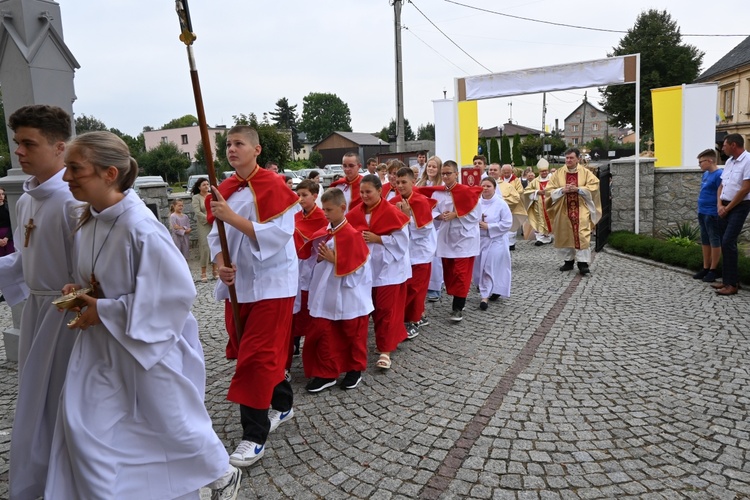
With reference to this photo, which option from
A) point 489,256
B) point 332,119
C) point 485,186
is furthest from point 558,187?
point 332,119

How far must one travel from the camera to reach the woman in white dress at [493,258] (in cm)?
753

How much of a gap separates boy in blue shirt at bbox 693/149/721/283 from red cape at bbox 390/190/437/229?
15.0 feet

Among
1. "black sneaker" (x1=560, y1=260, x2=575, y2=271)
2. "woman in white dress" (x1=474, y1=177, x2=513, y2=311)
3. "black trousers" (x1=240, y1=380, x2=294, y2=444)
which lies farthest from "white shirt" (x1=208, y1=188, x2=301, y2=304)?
"black sneaker" (x1=560, y1=260, x2=575, y2=271)

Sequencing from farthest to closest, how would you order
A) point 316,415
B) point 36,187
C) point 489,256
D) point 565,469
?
point 489,256 → point 316,415 → point 565,469 → point 36,187

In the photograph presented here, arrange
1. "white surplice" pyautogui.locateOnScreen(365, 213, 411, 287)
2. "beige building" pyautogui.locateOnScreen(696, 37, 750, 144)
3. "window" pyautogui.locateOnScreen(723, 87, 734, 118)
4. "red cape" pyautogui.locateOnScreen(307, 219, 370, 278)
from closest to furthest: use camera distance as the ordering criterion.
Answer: "red cape" pyautogui.locateOnScreen(307, 219, 370, 278), "white surplice" pyautogui.locateOnScreen(365, 213, 411, 287), "beige building" pyautogui.locateOnScreen(696, 37, 750, 144), "window" pyautogui.locateOnScreen(723, 87, 734, 118)

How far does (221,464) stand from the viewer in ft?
8.63

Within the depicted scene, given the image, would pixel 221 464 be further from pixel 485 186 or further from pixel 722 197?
pixel 722 197

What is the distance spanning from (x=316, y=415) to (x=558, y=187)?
23.7 feet

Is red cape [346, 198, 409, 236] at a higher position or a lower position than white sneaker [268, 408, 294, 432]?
higher

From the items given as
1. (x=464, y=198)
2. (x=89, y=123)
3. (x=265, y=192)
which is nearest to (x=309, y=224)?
(x=265, y=192)

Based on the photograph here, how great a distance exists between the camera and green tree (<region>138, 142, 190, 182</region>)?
150 ft

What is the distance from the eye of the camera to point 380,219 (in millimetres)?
5465

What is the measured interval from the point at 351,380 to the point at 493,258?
349cm

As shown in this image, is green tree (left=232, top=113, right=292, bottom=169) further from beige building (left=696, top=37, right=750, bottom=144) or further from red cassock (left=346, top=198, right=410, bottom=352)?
beige building (left=696, top=37, right=750, bottom=144)
